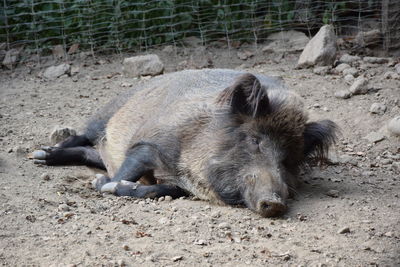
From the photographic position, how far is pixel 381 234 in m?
4.29

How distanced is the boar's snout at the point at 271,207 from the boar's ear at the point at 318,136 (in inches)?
37.9

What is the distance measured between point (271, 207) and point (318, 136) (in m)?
1.06

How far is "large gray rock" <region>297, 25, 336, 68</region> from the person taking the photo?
8430 millimetres

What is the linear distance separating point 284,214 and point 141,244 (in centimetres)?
114

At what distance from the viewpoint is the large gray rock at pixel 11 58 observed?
9109 millimetres

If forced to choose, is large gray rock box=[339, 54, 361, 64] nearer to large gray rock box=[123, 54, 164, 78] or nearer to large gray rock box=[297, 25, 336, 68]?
large gray rock box=[297, 25, 336, 68]

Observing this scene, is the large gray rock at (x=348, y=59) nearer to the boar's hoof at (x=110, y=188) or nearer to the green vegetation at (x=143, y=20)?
the green vegetation at (x=143, y=20)

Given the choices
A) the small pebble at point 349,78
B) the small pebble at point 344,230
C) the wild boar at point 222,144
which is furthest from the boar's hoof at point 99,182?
the small pebble at point 349,78

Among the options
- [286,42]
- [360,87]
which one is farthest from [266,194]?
[286,42]

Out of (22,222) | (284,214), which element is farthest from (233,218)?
(22,222)

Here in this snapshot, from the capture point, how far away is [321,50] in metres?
8.50

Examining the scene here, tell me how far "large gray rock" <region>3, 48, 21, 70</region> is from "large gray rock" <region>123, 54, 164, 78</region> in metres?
1.58

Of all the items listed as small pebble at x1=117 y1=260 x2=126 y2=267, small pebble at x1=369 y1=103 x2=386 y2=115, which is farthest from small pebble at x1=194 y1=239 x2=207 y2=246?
small pebble at x1=369 y1=103 x2=386 y2=115

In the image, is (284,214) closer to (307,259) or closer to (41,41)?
(307,259)
